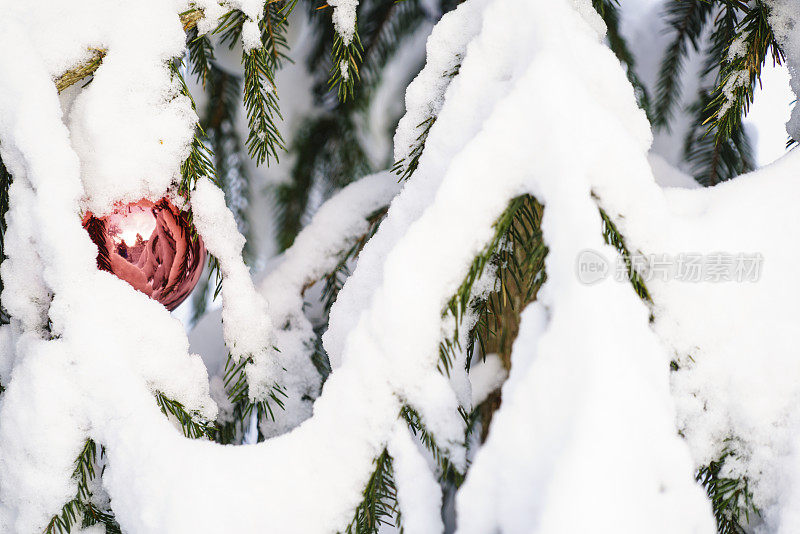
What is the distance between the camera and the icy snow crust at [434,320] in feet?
1.37

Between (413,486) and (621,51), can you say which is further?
(621,51)

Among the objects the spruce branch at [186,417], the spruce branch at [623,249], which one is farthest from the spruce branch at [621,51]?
the spruce branch at [186,417]

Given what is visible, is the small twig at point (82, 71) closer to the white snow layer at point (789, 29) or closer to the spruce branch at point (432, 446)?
the spruce branch at point (432, 446)

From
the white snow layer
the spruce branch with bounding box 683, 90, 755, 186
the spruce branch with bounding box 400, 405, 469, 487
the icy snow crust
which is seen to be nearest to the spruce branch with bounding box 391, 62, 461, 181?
the icy snow crust

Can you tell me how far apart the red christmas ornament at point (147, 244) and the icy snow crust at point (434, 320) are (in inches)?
0.9

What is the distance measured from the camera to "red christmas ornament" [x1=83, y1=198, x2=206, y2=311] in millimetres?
614

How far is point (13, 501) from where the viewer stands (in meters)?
A: 0.55

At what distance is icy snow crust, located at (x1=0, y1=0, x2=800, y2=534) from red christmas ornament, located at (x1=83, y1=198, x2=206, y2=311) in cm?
2

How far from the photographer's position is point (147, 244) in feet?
2.06

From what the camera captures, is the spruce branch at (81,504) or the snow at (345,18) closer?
the spruce branch at (81,504)

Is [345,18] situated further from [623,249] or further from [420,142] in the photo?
[623,249]

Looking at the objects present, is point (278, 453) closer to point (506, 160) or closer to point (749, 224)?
point (506, 160)

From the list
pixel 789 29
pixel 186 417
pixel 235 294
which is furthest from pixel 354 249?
pixel 789 29

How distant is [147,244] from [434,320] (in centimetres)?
35
